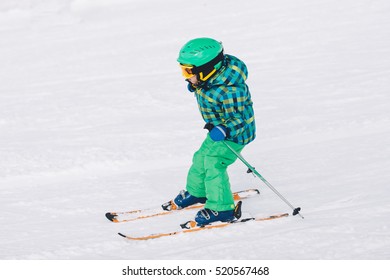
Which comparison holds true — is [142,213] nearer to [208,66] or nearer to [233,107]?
[233,107]

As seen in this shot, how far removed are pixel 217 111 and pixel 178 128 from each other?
189 cm

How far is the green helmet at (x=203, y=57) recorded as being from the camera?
4.06 meters

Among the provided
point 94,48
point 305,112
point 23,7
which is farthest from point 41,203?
point 23,7

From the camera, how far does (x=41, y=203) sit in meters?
4.77

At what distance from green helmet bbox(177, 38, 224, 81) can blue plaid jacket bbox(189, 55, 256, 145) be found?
0.06m

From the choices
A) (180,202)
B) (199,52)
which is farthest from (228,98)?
(180,202)

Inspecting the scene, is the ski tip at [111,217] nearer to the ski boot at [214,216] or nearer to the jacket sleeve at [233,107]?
the ski boot at [214,216]

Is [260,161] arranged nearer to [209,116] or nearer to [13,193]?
[209,116]

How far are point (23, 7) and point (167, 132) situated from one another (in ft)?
20.7

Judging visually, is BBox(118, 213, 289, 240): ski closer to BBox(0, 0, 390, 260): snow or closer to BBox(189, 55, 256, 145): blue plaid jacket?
BBox(0, 0, 390, 260): snow

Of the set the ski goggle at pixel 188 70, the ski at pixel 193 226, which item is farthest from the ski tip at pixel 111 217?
the ski goggle at pixel 188 70

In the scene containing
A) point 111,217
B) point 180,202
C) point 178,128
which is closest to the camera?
point 111,217

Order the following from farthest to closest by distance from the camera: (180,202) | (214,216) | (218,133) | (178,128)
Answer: (178,128), (180,202), (214,216), (218,133)

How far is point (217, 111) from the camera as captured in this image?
165 inches
